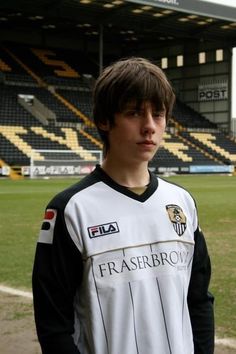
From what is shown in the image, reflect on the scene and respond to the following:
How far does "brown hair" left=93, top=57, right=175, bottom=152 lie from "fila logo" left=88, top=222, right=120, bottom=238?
36 cm

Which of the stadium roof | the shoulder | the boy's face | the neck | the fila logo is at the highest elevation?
the stadium roof

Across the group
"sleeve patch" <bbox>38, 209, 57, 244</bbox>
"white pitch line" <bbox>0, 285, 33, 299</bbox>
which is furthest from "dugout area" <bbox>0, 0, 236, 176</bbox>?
"sleeve patch" <bbox>38, 209, 57, 244</bbox>

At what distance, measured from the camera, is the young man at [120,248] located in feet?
6.46

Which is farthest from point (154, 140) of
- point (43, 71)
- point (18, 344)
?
point (43, 71)

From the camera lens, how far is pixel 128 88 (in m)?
2.04

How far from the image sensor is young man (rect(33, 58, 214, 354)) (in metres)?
1.97

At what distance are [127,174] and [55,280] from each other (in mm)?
438

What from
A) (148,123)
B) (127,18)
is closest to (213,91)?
(127,18)

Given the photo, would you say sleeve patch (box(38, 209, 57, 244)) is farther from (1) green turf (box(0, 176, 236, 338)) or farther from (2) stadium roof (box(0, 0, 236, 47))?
(2) stadium roof (box(0, 0, 236, 47))

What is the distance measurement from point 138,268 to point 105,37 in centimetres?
5403

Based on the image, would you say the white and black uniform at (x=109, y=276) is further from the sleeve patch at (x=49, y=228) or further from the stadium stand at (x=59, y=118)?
the stadium stand at (x=59, y=118)

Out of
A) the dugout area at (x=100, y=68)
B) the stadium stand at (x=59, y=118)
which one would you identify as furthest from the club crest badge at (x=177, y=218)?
the stadium stand at (x=59, y=118)

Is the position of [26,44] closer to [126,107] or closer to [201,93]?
[201,93]

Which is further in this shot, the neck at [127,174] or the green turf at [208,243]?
the green turf at [208,243]
